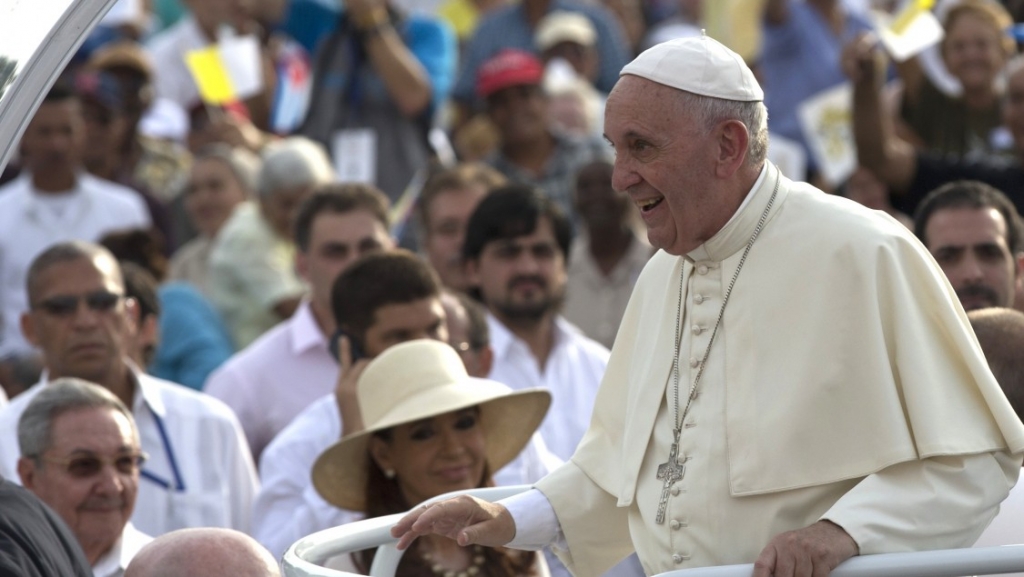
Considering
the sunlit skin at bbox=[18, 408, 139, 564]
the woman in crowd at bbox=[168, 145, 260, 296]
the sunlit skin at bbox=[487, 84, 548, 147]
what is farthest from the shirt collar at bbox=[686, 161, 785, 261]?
the woman in crowd at bbox=[168, 145, 260, 296]

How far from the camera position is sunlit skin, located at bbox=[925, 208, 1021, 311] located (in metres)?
5.50

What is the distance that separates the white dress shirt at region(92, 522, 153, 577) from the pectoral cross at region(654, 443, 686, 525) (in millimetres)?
1992

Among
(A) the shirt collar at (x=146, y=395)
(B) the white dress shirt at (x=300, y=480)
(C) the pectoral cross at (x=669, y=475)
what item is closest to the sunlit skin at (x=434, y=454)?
(B) the white dress shirt at (x=300, y=480)

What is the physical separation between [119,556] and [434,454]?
980mm

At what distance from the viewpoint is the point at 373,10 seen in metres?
8.91

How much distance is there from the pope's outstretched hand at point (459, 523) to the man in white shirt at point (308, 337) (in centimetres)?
297

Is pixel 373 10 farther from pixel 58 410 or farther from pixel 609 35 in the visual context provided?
pixel 58 410

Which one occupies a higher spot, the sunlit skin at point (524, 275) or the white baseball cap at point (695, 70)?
the white baseball cap at point (695, 70)

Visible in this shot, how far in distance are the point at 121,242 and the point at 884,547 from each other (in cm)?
579

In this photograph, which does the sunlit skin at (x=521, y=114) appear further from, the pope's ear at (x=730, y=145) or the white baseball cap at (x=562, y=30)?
the pope's ear at (x=730, y=145)

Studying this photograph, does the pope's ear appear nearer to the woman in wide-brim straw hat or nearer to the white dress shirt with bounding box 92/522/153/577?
the woman in wide-brim straw hat

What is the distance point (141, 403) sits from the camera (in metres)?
5.89

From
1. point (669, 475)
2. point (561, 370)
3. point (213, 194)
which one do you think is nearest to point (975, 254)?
point (561, 370)

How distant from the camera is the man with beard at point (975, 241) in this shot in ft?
18.1
